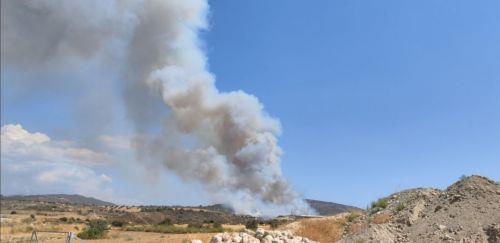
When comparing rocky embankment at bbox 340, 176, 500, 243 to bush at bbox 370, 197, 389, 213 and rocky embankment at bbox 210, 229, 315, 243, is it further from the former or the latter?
rocky embankment at bbox 210, 229, 315, 243

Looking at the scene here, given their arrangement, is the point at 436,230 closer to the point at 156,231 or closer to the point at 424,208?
the point at 424,208

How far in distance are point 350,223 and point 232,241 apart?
1051 centimetres

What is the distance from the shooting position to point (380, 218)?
925 inches

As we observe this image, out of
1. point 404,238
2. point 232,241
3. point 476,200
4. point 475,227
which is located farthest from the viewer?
point 476,200

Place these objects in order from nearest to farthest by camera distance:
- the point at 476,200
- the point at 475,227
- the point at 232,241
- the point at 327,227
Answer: the point at 232,241 → the point at 475,227 → the point at 476,200 → the point at 327,227

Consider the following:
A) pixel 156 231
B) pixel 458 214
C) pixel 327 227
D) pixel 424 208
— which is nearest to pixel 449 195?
pixel 424 208

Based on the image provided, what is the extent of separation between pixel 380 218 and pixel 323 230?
9.97 ft

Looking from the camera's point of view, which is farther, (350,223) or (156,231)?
(156,231)

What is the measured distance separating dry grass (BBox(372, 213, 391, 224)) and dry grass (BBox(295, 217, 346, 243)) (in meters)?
1.83

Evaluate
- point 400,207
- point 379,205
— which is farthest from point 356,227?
point 379,205

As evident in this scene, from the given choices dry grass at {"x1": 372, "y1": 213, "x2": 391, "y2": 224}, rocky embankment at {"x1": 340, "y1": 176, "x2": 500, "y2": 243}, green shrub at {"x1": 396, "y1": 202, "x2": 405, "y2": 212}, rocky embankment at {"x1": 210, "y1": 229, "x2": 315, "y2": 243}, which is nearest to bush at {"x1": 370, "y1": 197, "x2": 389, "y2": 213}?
rocky embankment at {"x1": 340, "y1": 176, "x2": 500, "y2": 243}

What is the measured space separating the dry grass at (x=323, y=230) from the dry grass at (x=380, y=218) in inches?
71.9

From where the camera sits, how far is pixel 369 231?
20.1 m

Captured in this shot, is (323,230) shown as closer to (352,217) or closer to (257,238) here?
(352,217)
